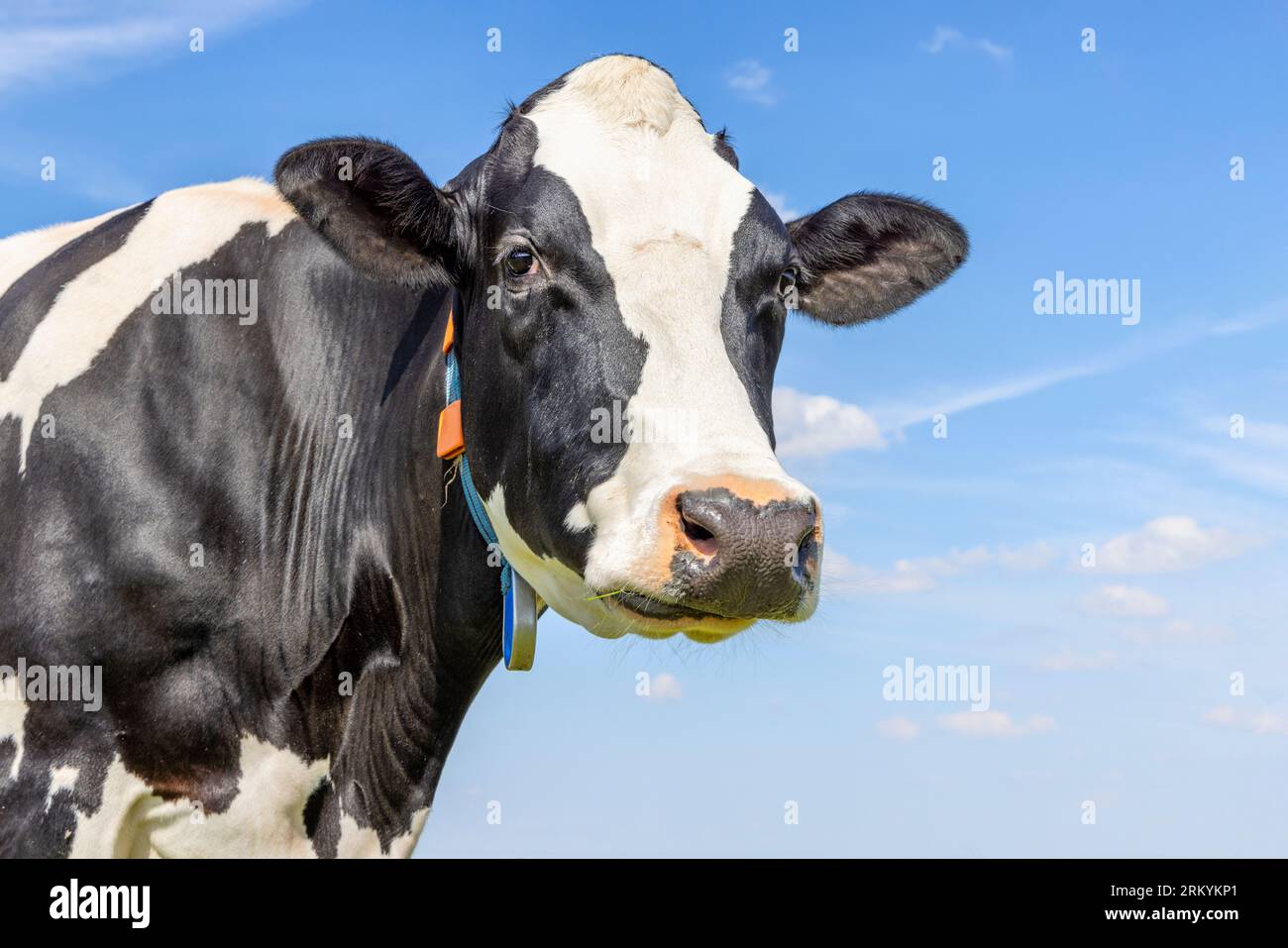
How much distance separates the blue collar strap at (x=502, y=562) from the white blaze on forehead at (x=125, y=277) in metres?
1.65

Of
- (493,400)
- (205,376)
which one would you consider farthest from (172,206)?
(493,400)

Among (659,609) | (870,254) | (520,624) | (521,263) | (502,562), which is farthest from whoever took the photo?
(870,254)

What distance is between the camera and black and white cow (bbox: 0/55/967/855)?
207 inches

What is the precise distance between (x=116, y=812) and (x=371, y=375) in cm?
229

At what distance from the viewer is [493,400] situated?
5.57m

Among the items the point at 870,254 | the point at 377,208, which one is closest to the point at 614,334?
the point at 377,208

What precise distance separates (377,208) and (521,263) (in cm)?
96

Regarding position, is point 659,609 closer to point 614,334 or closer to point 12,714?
point 614,334

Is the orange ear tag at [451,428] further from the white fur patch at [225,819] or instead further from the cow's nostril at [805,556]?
the cow's nostril at [805,556]

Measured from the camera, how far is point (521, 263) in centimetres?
549

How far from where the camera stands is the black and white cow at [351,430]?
17.2 feet

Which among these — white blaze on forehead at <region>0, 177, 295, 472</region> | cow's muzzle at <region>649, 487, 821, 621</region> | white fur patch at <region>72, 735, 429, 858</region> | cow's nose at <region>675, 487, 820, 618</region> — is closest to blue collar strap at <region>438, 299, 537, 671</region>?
white fur patch at <region>72, 735, 429, 858</region>

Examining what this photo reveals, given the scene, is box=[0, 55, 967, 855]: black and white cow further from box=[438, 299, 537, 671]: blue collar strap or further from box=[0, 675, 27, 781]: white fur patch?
box=[438, 299, 537, 671]: blue collar strap

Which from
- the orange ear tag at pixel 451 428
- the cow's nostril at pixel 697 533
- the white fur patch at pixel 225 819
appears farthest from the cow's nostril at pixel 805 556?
the white fur patch at pixel 225 819
